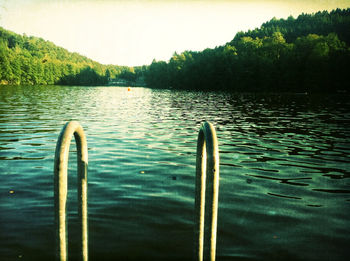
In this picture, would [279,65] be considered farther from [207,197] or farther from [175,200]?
[207,197]

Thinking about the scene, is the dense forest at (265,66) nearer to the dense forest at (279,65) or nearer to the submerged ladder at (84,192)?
the dense forest at (279,65)

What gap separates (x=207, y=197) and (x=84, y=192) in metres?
1.20

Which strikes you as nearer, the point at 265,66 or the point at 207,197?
the point at 207,197

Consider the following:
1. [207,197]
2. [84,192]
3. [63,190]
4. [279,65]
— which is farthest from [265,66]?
[63,190]

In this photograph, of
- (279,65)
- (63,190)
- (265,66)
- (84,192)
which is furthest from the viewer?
(265,66)

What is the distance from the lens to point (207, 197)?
109 inches

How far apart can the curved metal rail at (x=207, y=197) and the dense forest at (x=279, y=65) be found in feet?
302

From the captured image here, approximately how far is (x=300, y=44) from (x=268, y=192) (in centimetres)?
10621

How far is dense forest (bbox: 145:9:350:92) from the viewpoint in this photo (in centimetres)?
8681

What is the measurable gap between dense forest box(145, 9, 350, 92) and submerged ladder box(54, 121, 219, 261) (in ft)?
302

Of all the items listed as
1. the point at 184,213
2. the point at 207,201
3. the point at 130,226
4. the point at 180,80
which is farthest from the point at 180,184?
the point at 180,80

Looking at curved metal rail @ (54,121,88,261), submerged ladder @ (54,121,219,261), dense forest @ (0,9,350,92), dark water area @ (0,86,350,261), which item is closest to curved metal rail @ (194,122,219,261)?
submerged ladder @ (54,121,219,261)

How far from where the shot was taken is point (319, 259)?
468 cm

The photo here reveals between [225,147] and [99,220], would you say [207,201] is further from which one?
[225,147]
